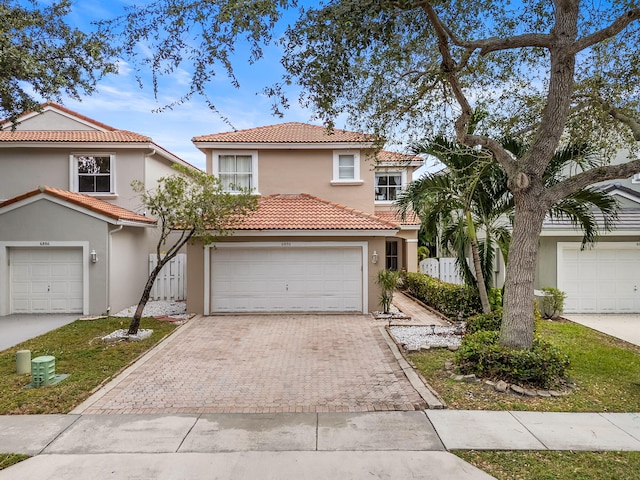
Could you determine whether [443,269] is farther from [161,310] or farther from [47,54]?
[47,54]

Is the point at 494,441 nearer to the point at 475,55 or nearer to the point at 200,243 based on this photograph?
the point at 475,55

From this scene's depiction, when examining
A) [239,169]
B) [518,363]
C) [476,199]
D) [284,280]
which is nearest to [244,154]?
[239,169]

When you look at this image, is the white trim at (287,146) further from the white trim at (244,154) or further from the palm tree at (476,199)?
the palm tree at (476,199)

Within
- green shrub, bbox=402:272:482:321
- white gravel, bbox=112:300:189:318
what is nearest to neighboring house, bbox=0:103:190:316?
white gravel, bbox=112:300:189:318

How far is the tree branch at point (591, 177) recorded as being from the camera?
21.5ft

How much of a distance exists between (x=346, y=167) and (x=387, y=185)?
435cm

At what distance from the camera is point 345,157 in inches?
651

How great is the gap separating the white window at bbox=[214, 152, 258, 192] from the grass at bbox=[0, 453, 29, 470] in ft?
40.5

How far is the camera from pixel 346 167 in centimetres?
1655

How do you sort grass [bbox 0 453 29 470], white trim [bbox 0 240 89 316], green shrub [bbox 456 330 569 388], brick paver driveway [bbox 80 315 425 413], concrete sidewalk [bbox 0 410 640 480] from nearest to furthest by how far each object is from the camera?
concrete sidewalk [bbox 0 410 640 480]
grass [bbox 0 453 29 470]
brick paver driveway [bbox 80 315 425 413]
green shrub [bbox 456 330 569 388]
white trim [bbox 0 240 89 316]

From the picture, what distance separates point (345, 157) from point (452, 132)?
6.81m

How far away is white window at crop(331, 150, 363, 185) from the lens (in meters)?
16.4

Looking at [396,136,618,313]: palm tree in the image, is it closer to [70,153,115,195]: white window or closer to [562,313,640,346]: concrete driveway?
[562,313,640,346]: concrete driveway

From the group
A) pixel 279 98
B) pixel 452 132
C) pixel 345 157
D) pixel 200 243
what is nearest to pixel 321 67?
pixel 279 98
